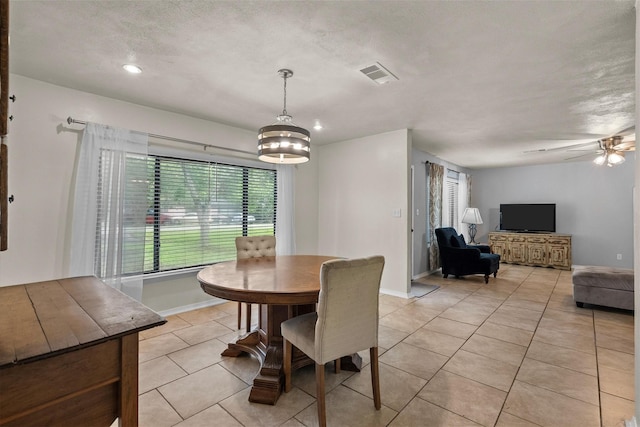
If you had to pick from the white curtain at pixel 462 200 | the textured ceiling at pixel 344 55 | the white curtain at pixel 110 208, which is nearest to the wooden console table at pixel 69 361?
the textured ceiling at pixel 344 55

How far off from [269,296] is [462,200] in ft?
22.2

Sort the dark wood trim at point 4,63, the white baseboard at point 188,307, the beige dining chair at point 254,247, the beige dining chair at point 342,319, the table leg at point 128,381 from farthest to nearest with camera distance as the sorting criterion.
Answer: the white baseboard at point 188,307 → the beige dining chair at point 254,247 → the beige dining chair at point 342,319 → the table leg at point 128,381 → the dark wood trim at point 4,63

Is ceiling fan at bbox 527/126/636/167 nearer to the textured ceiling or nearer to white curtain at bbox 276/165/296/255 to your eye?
the textured ceiling

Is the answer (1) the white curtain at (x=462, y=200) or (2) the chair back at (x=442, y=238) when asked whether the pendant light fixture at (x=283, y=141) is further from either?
(1) the white curtain at (x=462, y=200)

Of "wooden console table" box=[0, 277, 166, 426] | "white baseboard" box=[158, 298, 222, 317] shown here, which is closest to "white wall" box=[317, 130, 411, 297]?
"white baseboard" box=[158, 298, 222, 317]

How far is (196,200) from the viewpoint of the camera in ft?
11.7

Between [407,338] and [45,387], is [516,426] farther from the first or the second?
[45,387]

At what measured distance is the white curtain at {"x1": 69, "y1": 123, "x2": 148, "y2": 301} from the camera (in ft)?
8.93

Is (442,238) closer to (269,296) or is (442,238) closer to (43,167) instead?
(269,296)

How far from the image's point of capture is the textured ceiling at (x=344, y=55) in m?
1.65

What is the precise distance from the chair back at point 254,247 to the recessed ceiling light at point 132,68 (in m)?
1.74

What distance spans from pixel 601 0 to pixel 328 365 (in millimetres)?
2914

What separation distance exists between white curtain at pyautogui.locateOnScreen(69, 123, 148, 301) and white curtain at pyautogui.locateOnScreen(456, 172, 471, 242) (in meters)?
6.68

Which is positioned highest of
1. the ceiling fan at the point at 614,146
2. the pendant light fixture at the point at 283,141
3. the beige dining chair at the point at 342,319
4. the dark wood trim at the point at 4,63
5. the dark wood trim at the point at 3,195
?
the ceiling fan at the point at 614,146
